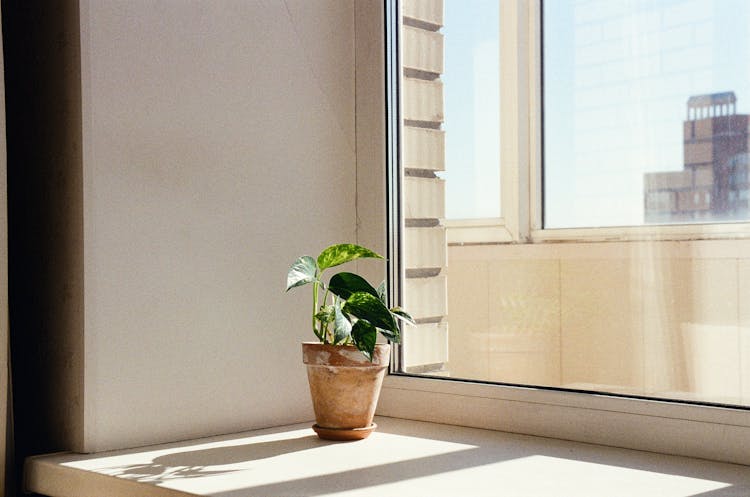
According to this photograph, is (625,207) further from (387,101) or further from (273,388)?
(273,388)

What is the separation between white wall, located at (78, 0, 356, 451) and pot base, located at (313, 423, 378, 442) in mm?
177

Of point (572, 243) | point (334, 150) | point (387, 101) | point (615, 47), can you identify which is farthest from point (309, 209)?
point (615, 47)

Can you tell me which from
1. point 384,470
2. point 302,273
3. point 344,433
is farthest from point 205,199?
point 384,470

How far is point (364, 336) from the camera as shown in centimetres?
136

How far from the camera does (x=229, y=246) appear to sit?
1.55 metres

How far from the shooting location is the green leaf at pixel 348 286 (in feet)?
4.63

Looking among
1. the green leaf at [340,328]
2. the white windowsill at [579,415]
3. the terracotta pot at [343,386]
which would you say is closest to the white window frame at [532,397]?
the white windowsill at [579,415]

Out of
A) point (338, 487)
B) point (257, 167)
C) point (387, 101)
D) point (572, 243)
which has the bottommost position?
point (338, 487)

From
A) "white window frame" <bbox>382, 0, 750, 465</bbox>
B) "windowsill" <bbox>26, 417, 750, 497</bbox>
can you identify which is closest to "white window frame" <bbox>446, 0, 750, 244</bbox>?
"white window frame" <bbox>382, 0, 750, 465</bbox>

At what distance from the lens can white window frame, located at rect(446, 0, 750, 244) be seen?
1509 millimetres

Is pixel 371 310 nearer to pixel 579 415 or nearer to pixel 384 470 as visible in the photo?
pixel 384 470

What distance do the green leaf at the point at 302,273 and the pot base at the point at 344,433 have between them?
Answer: 260 millimetres

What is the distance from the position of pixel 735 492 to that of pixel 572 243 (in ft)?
1.62

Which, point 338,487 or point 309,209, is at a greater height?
point 309,209
